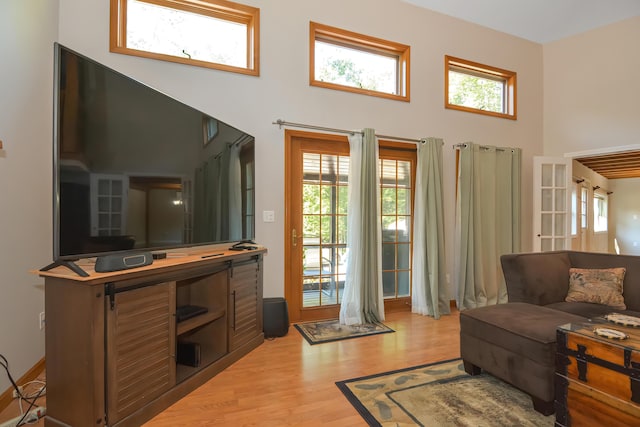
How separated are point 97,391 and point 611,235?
479 inches

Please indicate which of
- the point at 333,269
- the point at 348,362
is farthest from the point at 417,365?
the point at 333,269

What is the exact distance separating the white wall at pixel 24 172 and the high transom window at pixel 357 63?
88.8 inches

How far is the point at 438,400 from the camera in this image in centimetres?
186

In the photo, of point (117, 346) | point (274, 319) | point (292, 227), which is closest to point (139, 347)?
point (117, 346)

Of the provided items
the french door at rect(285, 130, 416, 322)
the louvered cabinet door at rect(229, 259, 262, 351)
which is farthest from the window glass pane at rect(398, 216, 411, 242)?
the louvered cabinet door at rect(229, 259, 262, 351)

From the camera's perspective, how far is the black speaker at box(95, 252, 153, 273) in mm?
1501

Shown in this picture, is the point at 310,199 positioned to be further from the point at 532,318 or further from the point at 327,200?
the point at 532,318

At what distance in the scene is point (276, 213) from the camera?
3.17m

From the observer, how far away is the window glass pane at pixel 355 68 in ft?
11.3

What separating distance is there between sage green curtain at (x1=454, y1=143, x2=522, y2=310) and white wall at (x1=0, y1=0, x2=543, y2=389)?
0.20 meters

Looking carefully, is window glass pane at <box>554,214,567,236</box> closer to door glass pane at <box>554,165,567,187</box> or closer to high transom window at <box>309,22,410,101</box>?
door glass pane at <box>554,165,567,187</box>

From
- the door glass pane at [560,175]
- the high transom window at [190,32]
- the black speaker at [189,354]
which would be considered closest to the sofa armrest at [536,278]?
the door glass pane at [560,175]

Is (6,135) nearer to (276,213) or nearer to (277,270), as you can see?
(276,213)

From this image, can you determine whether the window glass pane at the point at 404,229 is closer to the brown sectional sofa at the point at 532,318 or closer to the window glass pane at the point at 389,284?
the window glass pane at the point at 389,284
